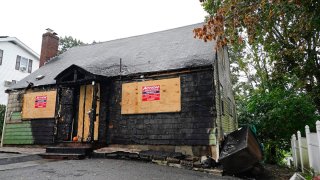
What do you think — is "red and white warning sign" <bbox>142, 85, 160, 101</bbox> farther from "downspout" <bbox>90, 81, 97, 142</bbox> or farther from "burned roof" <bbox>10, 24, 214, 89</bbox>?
"downspout" <bbox>90, 81, 97, 142</bbox>

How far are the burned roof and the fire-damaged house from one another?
6 cm

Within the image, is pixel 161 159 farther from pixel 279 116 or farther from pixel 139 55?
pixel 279 116

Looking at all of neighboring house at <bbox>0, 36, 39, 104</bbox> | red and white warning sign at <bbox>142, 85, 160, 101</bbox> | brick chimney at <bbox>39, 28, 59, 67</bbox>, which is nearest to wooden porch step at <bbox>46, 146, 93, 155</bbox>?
red and white warning sign at <bbox>142, 85, 160, 101</bbox>

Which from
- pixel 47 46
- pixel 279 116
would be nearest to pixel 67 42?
pixel 47 46

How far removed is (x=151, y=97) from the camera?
35.3ft

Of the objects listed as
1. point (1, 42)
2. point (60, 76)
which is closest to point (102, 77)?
point (60, 76)

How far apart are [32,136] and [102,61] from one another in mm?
5488

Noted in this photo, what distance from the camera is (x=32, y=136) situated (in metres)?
13.3

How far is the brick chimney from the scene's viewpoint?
60.7 ft

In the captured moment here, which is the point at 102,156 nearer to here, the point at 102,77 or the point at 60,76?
the point at 102,77

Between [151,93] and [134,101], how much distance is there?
915 mm

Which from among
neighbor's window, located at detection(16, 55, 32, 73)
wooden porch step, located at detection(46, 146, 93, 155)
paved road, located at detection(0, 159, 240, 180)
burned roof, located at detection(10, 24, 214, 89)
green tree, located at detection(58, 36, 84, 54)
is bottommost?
paved road, located at detection(0, 159, 240, 180)

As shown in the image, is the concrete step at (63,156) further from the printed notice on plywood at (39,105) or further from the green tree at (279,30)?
the green tree at (279,30)

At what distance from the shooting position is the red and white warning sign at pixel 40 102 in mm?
13344
